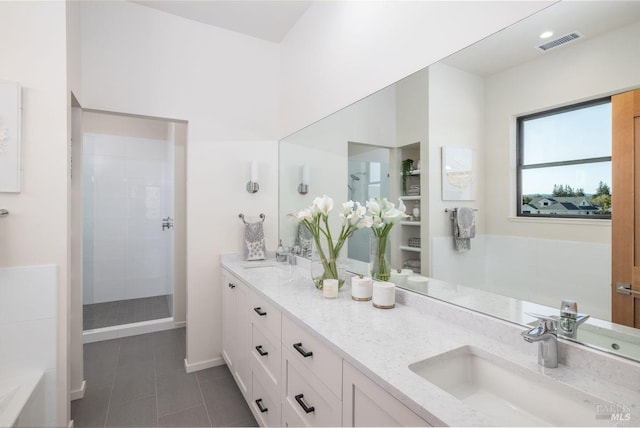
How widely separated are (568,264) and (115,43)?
2957mm

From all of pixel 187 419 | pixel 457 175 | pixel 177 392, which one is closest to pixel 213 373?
pixel 177 392

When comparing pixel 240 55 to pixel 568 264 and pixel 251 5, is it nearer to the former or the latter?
pixel 251 5

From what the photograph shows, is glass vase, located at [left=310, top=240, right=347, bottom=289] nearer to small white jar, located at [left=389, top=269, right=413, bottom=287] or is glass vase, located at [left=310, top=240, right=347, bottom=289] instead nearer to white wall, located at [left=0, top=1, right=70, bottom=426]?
small white jar, located at [left=389, top=269, right=413, bottom=287]

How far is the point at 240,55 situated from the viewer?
2.71 m

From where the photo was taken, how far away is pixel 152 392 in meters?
2.20

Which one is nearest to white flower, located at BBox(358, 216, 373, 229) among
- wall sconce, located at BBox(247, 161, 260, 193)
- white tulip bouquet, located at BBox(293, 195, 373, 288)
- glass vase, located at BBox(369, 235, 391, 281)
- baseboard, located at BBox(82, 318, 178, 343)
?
white tulip bouquet, located at BBox(293, 195, 373, 288)

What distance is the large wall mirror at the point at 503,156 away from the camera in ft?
2.92

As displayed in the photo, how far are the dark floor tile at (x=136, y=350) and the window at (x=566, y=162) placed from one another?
9.72ft

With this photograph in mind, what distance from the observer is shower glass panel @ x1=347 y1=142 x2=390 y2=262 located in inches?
67.3

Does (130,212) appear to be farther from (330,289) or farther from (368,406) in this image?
(368,406)

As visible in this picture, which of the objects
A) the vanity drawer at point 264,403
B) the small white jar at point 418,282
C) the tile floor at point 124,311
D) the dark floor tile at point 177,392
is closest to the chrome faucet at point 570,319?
the small white jar at point 418,282

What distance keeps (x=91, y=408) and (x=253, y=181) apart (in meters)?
1.91

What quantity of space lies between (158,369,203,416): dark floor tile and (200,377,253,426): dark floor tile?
66 mm

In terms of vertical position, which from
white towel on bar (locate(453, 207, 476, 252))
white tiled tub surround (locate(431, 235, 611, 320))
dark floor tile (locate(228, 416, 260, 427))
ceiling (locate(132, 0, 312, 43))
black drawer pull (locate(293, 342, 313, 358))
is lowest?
dark floor tile (locate(228, 416, 260, 427))
